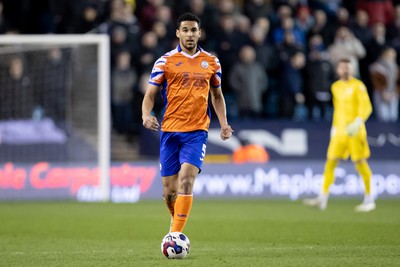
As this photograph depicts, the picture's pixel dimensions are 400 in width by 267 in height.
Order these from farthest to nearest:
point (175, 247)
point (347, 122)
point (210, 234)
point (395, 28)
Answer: point (395, 28), point (347, 122), point (210, 234), point (175, 247)

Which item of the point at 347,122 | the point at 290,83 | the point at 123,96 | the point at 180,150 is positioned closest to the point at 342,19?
the point at 290,83

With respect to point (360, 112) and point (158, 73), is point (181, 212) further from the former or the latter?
point (360, 112)

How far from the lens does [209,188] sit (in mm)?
19922

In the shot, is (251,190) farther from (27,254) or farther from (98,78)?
(27,254)

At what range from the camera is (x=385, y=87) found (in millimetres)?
21531

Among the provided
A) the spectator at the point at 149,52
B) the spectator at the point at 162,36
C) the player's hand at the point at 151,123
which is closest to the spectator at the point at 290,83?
the spectator at the point at 162,36

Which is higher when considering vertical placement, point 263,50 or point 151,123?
point 263,50

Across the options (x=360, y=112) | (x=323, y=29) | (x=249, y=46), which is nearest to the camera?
(x=360, y=112)

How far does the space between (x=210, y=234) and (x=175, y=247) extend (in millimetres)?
3162

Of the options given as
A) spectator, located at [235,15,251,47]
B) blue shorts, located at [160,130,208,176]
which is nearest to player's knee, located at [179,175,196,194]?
blue shorts, located at [160,130,208,176]

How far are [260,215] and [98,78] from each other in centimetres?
605

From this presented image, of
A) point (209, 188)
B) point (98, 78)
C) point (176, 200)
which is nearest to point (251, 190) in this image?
point (209, 188)

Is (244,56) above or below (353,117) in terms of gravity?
above

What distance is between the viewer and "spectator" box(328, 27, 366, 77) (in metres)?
21.6
